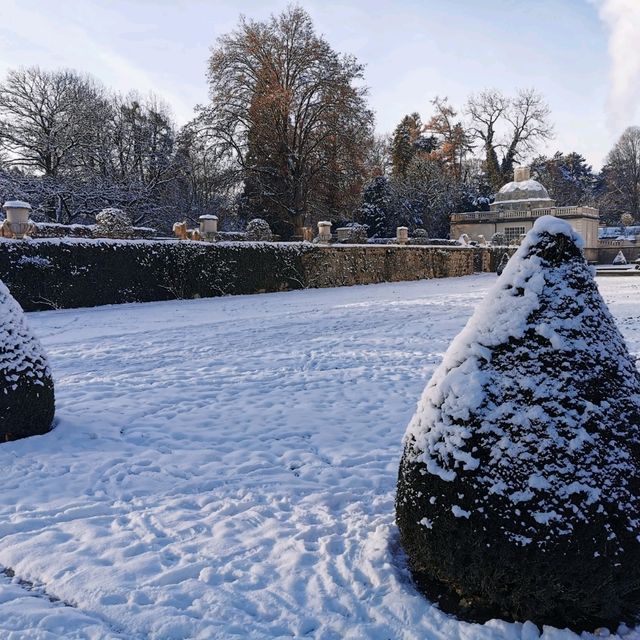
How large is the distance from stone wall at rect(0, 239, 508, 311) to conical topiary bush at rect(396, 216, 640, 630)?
45.1ft

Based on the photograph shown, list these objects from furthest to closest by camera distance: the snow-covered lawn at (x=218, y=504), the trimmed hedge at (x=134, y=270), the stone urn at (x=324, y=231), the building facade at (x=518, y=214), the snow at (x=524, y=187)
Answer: the snow at (x=524, y=187), the building facade at (x=518, y=214), the stone urn at (x=324, y=231), the trimmed hedge at (x=134, y=270), the snow-covered lawn at (x=218, y=504)

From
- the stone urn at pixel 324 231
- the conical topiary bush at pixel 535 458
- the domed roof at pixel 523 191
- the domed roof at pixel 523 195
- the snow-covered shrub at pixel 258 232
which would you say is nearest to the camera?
the conical topiary bush at pixel 535 458

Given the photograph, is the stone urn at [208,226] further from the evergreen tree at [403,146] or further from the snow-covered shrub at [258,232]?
the evergreen tree at [403,146]

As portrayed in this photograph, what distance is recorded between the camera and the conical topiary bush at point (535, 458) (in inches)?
82.0

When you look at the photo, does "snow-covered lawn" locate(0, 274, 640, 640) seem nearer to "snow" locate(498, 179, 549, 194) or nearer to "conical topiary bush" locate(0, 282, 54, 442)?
"conical topiary bush" locate(0, 282, 54, 442)

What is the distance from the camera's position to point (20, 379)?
4.57 m

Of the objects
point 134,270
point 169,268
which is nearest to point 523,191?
point 169,268

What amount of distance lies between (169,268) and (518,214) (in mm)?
40982

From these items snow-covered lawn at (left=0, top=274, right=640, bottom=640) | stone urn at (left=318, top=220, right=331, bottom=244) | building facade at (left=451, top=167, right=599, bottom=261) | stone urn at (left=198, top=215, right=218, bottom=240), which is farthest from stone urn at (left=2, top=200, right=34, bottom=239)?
building facade at (left=451, top=167, right=599, bottom=261)

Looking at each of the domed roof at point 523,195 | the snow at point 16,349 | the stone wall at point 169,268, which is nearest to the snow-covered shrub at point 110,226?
the stone wall at point 169,268

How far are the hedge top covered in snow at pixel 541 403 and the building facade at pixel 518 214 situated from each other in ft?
160

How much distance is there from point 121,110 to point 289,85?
1354 centimetres

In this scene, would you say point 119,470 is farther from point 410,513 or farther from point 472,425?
point 472,425

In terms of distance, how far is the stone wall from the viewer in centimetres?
1404
